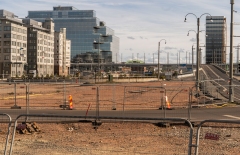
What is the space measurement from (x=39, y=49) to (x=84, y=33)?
157 ft

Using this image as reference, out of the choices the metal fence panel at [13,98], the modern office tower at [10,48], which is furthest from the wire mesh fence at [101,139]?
the modern office tower at [10,48]

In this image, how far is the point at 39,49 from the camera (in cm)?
11038

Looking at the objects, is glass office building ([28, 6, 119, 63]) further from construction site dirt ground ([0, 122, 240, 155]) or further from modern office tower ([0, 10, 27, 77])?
construction site dirt ground ([0, 122, 240, 155])

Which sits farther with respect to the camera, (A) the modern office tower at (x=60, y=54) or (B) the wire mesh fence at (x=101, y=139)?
(A) the modern office tower at (x=60, y=54)

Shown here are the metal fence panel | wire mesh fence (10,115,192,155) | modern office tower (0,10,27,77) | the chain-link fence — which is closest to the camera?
the chain-link fence

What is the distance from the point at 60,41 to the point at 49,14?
137 ft

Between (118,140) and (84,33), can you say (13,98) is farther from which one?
(84,33)

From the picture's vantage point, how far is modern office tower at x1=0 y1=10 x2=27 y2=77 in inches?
3831

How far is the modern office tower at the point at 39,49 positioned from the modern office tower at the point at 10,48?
4.44 metres

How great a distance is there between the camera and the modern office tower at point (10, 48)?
97.3 m

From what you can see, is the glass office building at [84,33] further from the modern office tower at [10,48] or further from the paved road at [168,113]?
the paved road at [168,113]

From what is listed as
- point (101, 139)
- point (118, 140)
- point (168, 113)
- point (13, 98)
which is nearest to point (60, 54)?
point (13, 98)

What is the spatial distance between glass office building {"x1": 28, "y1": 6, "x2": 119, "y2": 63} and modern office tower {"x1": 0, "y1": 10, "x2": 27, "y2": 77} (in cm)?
5322

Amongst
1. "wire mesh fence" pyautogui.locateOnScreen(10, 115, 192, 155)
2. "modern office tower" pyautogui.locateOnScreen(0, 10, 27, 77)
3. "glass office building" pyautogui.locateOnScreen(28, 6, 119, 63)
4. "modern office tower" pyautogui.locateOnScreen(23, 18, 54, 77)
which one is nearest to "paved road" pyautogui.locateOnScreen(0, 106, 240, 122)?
"wire mesh fence" pyautogui.locateOnScreen(10, 115, 192, 155)
